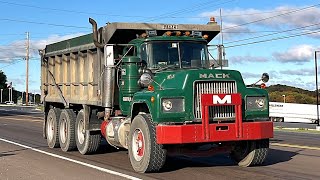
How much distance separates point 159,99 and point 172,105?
0.28 m

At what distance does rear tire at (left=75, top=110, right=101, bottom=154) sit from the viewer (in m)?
12.8

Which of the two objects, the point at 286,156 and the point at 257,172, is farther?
the point at 286,156

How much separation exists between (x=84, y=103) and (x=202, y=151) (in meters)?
4.63

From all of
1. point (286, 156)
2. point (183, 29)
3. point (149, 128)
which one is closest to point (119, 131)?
point (149, 128)

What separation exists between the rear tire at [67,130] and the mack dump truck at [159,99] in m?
0.03

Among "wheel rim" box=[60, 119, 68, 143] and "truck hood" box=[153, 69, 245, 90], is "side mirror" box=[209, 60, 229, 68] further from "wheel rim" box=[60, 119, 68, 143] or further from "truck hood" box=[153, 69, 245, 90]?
"wheel rim" box=[60, 119, 68, 143]

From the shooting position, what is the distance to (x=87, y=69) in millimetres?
12820

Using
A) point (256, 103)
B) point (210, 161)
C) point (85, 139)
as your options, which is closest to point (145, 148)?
point (256, 103)

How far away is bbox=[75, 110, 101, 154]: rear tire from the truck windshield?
11.2 feet

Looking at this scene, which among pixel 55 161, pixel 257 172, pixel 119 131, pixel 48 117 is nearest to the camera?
pixel 257 172

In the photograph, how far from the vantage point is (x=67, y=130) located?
545 inches

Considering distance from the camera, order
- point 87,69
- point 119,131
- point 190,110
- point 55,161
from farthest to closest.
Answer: point 87,69, point 55,161, point 119,131, point 190,110

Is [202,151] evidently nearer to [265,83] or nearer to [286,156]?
[265,83]

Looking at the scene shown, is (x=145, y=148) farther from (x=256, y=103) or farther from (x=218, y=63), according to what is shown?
(x=218, y=63)
